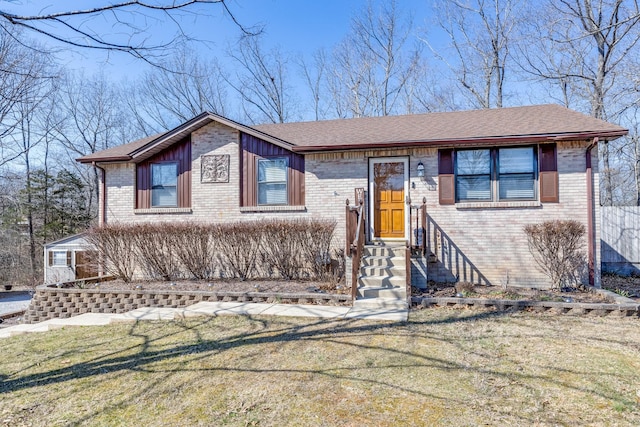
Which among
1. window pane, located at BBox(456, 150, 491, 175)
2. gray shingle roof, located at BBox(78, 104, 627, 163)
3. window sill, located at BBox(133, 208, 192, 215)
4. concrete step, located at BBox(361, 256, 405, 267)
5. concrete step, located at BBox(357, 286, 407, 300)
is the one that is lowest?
concrete step, located at BBox(357, 286, 407, 300)

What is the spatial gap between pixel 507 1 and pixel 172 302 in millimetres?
21053

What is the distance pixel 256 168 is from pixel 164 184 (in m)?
2.83

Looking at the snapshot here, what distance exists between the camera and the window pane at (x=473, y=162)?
852 centimetres

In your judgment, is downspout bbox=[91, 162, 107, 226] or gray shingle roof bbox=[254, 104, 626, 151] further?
downspout bbox=[91, 162, 107, 226]

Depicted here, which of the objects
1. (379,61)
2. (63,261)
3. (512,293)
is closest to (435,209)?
(512,293)

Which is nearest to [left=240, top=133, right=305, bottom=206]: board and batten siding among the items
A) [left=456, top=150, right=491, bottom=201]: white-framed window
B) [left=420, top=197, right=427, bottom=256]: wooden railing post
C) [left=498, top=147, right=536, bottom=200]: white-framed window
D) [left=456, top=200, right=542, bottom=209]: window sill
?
[left=420, top=197, right=427, bottom=256]: wooden railing post

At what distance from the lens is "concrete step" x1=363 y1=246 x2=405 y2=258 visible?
802 centimetres

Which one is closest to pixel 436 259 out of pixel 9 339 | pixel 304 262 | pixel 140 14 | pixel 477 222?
pixel 477 222

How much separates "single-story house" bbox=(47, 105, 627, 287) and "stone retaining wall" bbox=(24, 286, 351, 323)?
250 centimetres

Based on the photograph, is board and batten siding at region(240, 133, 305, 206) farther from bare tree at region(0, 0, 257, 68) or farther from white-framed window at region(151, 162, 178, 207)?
bare tree at region(0, 0, 257, 68)

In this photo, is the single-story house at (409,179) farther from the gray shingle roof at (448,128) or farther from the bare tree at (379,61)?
the bare tree at (379,61)

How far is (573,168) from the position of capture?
7.97m

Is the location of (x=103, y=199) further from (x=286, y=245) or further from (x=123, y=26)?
(x=123, y=26)

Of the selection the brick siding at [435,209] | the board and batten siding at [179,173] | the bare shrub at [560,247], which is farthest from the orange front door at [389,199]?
the board and batten siding at [179,173]
